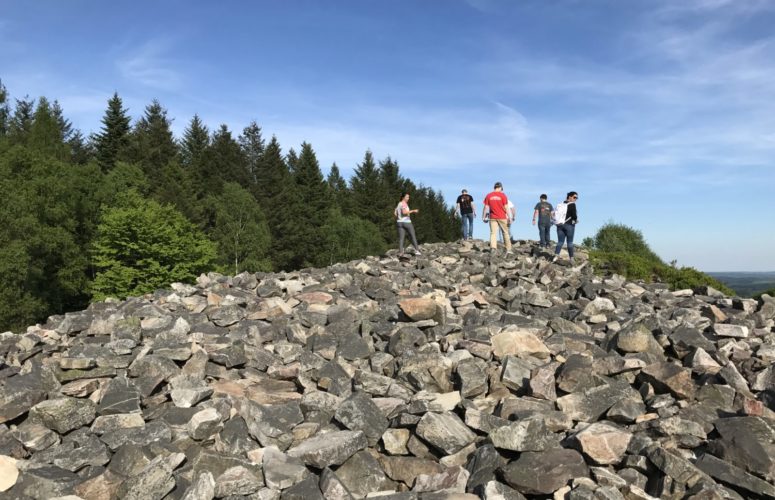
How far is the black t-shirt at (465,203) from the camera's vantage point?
83.6ft

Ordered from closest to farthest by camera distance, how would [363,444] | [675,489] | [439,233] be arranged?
[675,489]
[363,444]
[439,233]

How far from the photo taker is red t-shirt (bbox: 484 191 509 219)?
2191 centimetres

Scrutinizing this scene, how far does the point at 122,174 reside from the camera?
49875mm

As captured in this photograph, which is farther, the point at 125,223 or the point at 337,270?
the point at 125,223

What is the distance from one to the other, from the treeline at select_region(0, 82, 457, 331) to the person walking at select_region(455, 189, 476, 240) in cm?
2434

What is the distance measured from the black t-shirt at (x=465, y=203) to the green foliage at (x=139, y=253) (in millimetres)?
24409

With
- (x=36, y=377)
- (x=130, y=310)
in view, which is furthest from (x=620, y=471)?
(x=130, y=310)

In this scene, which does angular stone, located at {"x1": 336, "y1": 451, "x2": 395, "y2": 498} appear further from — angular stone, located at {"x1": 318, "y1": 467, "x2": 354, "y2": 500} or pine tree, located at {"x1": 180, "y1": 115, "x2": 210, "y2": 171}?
pine tree, located at {"x1": 180, "y1": 115, "x2": 210, "y2": 171}

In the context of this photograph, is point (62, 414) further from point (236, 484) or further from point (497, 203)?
point (497, 203)

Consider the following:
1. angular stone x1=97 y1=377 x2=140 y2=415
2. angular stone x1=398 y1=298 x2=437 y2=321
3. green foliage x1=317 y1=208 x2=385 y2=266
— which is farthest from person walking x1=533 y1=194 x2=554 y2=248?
green foliage x1=317 y1=208 x2=385 y2=266

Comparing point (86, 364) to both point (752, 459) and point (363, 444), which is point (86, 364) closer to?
point (363, 444)

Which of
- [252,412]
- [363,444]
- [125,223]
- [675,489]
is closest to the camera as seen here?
[675,489]

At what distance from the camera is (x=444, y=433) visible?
19.8ft

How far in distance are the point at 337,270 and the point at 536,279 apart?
6.28 m
